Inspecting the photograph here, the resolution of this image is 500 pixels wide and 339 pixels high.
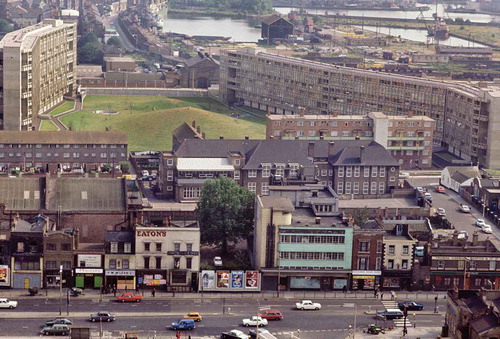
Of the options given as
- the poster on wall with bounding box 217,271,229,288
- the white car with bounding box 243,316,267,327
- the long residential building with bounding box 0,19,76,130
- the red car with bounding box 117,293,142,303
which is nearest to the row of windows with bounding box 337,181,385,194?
the poster on wall with bounding box 217,271,229,288

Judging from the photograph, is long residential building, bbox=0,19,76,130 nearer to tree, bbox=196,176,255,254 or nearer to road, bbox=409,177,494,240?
road, bbox=409,177,494,240

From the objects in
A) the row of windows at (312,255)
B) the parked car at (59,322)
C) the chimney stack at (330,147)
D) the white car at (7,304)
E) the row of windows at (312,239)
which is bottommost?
the white car at (7,304)

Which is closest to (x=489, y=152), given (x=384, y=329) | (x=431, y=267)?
(x=431, y=267)

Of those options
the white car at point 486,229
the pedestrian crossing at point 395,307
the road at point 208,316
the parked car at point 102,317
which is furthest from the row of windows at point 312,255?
the white car at point 486,229

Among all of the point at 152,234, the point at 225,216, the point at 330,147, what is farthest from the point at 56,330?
the point at 330,147

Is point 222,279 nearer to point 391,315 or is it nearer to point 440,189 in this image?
point 391,315

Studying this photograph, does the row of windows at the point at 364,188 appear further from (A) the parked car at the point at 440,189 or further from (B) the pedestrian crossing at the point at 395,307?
(B) the pedestrian crossing at the point at 395,307
